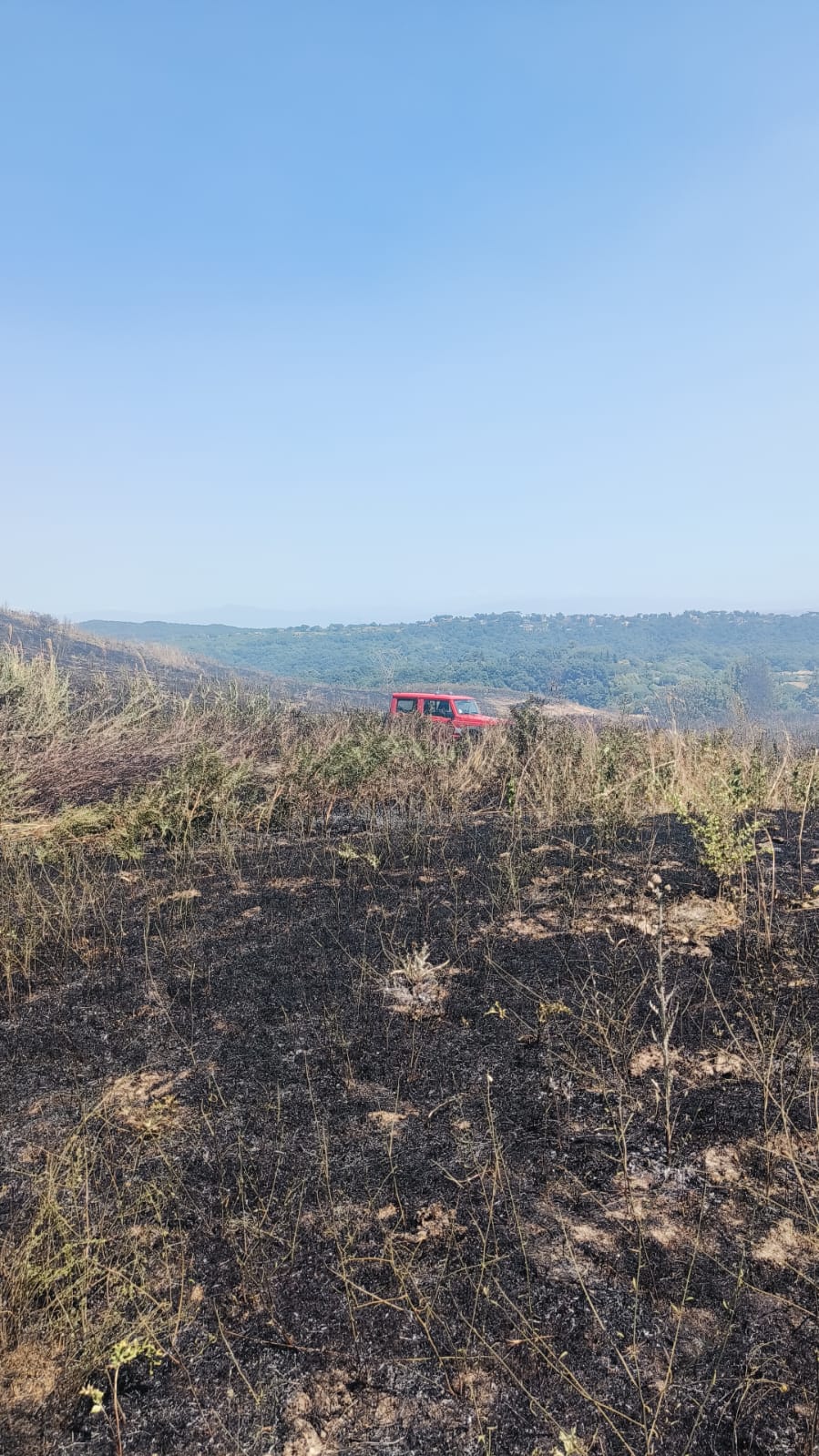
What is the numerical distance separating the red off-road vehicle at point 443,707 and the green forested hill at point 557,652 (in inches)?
2045

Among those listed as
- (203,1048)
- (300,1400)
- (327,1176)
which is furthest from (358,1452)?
(203,1048)

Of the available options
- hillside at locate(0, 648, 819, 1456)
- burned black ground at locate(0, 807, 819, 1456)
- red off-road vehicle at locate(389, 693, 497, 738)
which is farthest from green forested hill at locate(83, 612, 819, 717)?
burned black ground at locate(0, 807, 819, 1456)

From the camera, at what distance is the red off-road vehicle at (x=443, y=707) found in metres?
15.7

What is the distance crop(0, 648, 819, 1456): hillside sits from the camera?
171cm

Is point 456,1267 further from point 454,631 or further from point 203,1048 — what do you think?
point 454,631

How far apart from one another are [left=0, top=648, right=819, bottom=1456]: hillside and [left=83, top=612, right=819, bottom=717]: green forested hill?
212ft

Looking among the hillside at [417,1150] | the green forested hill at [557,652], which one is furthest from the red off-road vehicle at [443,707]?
the green forested hill at [557,652]

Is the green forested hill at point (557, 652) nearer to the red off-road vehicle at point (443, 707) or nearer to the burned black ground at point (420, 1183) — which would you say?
the red off-road vehicle at point (443, 707)

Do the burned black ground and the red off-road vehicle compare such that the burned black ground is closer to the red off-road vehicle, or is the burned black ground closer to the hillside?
the hillside

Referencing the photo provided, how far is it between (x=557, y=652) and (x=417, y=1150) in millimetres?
99793

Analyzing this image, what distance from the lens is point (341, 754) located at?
8391 millimetres

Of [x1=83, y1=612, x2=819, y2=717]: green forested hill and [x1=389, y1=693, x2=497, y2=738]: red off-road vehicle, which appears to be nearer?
[x1=389, y1=693, x2=497, y2=738]: red off-road vehicle

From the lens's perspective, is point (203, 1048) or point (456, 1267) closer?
point (456, 1267)

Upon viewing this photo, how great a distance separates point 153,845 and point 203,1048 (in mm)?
3292
